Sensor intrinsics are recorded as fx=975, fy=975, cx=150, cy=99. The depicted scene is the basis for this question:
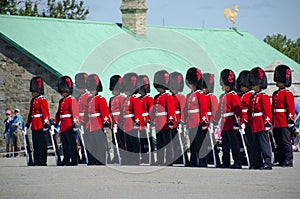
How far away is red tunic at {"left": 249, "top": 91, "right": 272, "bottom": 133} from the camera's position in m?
17.6

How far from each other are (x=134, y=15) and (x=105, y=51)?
4.33 m

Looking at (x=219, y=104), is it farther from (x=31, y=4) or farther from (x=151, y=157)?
(x=31, y=4)

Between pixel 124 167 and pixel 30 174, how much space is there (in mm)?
2195

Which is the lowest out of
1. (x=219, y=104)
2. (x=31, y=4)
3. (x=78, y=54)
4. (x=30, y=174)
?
(x=30, y=174)

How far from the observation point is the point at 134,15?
34312 millimetres

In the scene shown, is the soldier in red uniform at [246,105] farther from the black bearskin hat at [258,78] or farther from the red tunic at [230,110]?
the black bearskin hat at [258,78]

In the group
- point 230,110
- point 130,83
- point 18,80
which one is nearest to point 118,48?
point 18,80

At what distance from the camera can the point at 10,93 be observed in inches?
1148

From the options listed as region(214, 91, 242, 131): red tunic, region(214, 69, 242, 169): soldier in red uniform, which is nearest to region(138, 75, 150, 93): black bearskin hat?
region(214, 69, 242, 169): soldier in red uniform

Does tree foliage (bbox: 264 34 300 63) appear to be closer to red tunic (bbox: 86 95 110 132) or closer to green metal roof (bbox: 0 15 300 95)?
green metal roof (bbox: 0 15 300 95)

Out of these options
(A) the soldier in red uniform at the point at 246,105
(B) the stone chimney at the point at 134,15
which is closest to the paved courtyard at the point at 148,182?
(A) the soldier in red uniform at the point at 246,105

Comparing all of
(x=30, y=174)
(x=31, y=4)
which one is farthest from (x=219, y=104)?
(x=31, y=4)

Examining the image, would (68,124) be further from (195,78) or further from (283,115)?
(283,115)

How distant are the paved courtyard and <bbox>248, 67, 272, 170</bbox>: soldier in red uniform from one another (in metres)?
0.29
